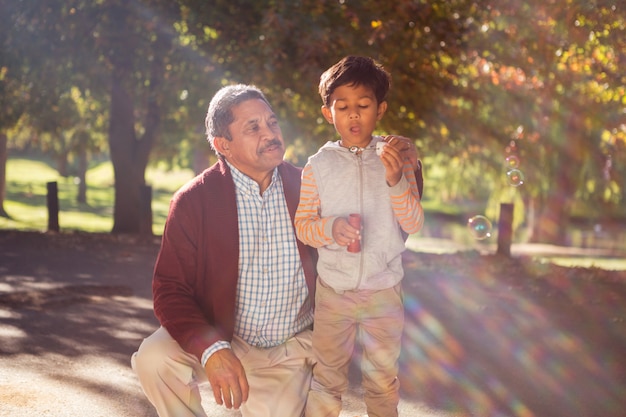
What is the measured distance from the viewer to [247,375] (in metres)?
3.76

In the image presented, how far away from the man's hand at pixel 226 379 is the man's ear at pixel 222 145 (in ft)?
3.76

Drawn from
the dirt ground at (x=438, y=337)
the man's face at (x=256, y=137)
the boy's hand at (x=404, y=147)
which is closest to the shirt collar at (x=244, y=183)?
the man's face at (x=256, y=137)

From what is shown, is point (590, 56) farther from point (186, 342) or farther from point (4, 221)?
point (4, 221)

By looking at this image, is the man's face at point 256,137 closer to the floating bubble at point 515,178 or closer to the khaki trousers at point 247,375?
the khaki trousers at point 247,375

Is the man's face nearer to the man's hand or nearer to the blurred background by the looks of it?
the man's hand

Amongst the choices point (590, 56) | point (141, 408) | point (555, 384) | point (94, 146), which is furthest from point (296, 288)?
point (94, 146)

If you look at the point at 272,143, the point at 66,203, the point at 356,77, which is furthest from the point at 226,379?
the point at 66,203

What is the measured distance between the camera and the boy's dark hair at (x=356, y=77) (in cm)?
370

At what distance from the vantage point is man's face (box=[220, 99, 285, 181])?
379cm

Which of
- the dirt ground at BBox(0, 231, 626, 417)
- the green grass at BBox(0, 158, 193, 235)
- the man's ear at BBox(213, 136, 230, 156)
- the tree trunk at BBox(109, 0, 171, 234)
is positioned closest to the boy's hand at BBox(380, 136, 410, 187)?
the man's ear at BBox(213, 136, 230, 156)

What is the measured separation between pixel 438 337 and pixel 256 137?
3.85 metres

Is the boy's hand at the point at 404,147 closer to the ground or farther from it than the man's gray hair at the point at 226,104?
closer to the ground

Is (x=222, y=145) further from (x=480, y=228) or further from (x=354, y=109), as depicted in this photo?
(x=480, y=228)

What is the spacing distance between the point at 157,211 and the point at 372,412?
27.9 m
